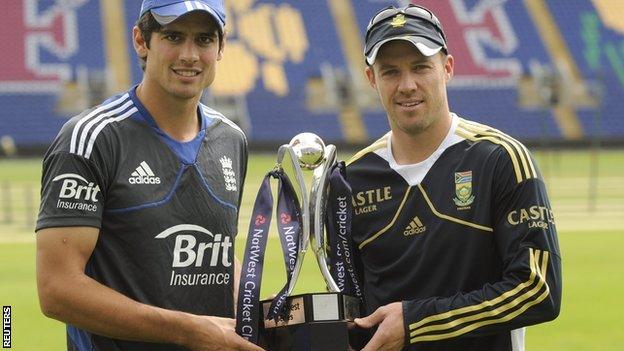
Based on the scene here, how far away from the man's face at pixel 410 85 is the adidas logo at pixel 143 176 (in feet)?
2.69

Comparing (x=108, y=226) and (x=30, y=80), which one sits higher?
(x=30, y=80)

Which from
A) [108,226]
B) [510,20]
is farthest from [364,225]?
[510,20]

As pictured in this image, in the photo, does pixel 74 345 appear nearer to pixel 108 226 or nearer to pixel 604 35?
pixel 108 226

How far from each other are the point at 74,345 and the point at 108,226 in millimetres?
461

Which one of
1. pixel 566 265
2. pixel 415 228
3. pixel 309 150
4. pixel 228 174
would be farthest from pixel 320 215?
pixel 566 265

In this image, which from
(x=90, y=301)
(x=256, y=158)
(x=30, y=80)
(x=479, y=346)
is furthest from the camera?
(x=30, y=80)

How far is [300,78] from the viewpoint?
124 ft

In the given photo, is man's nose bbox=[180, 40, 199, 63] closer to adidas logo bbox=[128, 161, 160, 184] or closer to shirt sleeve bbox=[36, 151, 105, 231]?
adidas logo bbox=[128, 161, 160, 184]

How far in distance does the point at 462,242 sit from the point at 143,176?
3.53ft

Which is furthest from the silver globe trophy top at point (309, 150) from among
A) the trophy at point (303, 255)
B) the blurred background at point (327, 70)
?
the blurred background at point (327, 70)

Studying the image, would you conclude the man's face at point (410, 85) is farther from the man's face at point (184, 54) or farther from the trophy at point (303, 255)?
the man's face at point (184, 54)

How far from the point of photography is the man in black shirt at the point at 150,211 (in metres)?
3.69

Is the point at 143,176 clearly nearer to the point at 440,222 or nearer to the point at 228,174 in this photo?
the point at 228,174

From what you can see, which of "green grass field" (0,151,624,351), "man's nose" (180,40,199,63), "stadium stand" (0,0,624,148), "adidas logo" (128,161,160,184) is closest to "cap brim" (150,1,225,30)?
"man's nose" (180,40,199,63)
